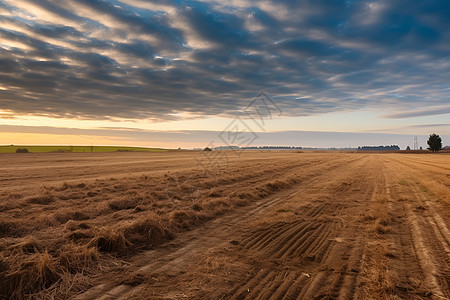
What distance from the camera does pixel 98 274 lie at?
5527 mm

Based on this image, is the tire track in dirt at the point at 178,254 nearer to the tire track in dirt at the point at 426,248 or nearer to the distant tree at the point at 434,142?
the tire track in dirt at the point at 426,248

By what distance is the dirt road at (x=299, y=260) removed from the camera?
4.84 m

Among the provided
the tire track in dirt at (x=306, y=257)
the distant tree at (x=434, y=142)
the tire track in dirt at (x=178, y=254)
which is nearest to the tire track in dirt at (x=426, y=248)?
the tire track in dirt at (x=306, y=257)

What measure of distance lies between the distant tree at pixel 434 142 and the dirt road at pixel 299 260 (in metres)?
160

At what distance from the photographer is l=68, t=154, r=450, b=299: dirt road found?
484cm

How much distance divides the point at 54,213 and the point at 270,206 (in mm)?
8344

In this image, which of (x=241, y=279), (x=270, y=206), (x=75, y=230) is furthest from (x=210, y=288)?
(x=270, y=206)

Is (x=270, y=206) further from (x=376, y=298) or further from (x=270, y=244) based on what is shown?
(x=376, y=298)

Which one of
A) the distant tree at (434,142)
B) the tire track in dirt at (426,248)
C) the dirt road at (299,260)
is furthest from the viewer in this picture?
the distant tree at (434,142)

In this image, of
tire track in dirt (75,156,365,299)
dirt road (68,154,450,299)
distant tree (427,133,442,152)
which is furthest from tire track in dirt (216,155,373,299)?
distant tree (427,133,442,152)

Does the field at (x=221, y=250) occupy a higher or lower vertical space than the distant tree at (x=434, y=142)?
lower

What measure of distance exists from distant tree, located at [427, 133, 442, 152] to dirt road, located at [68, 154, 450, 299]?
160351mm

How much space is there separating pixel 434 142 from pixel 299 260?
169 meters

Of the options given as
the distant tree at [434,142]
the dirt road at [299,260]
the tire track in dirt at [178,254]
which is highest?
the distant tree at [434,142]
